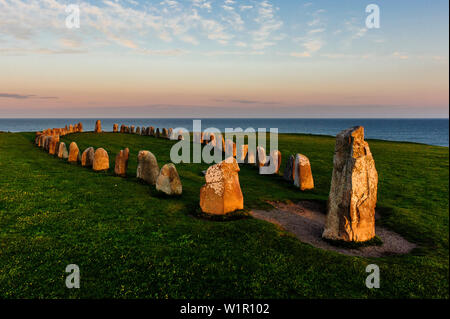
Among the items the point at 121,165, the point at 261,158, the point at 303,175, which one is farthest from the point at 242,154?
the point at 121,165

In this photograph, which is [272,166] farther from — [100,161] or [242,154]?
[100,161]

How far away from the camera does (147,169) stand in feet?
47.9

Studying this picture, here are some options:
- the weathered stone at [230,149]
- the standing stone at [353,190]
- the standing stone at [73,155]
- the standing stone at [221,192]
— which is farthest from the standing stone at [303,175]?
the standing stone at [73,155]

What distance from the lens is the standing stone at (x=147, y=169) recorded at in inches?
575

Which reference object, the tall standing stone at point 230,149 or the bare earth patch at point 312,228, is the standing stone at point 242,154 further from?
the bare earth patch at point 312,228

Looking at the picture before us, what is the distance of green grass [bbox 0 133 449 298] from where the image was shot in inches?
226

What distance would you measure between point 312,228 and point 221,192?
378cm

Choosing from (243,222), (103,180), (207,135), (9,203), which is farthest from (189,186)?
(207,135)

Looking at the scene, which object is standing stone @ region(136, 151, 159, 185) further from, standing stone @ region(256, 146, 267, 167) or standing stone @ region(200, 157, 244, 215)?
standing stone @ region(256, 146, 267, 167)

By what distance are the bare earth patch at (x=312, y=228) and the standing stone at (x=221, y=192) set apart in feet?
3.95

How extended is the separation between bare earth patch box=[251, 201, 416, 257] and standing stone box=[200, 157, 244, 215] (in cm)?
121

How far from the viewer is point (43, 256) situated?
6.75m

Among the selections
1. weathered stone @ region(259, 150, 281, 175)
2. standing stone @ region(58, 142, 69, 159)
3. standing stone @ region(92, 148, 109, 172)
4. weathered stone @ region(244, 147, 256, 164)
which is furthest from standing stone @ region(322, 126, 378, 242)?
standing stone @ region(58, 142, 69, 159)

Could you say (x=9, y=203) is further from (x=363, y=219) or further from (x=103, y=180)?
(x=363, y=219)
